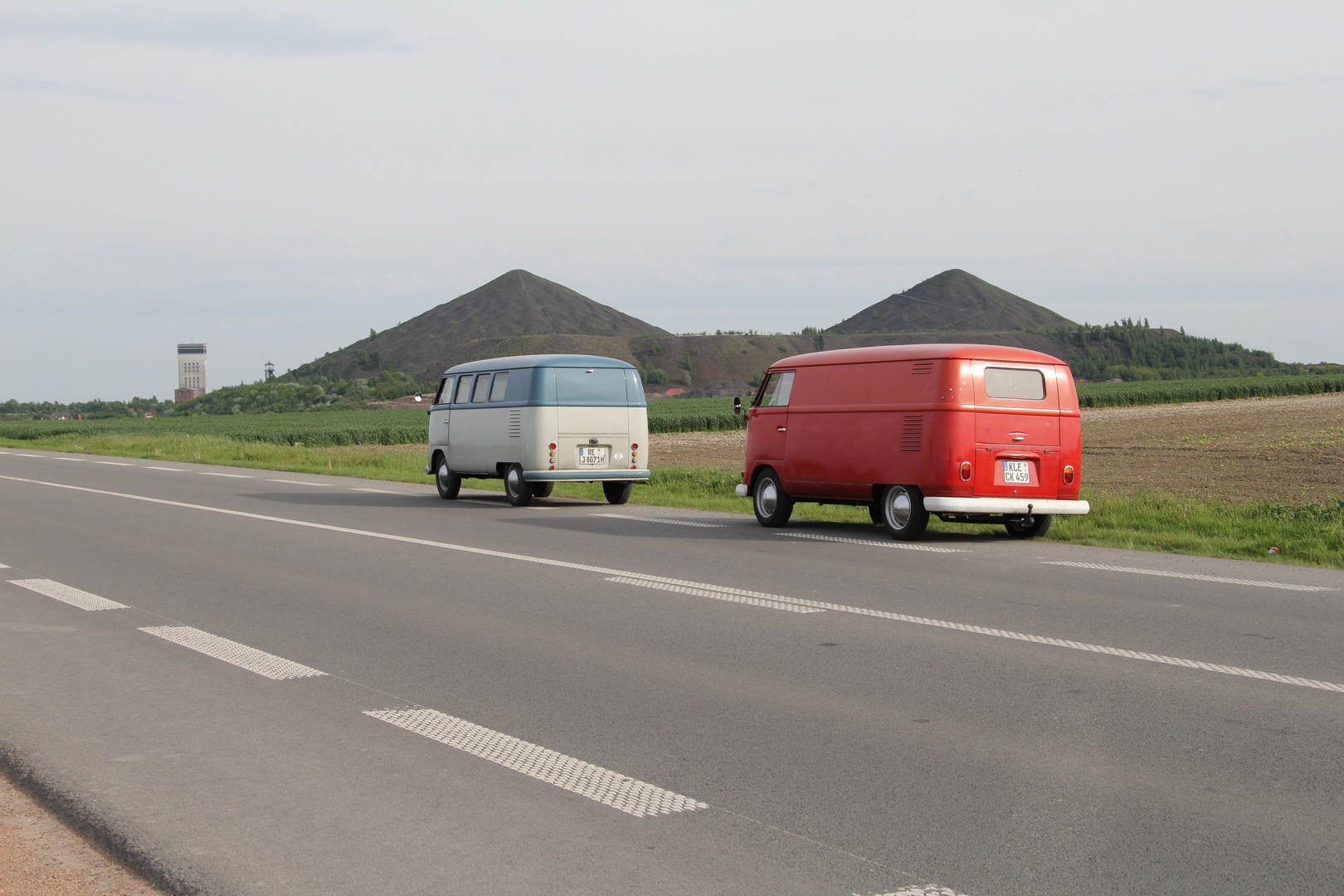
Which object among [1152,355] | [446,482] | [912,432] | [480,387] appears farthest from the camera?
[1152,355]

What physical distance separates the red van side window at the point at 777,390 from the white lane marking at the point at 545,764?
10.3m

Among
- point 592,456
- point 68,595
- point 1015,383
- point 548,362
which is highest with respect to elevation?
point 548,362

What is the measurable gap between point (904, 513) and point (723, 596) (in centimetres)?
484

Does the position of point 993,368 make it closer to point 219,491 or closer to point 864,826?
point 864,826

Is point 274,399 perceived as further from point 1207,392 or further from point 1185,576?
point 1185,576

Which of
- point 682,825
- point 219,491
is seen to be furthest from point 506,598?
point 219,491

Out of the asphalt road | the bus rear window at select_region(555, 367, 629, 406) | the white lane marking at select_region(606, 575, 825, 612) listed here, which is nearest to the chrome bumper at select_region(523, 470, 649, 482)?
the bus rear window at select_region(555, 367, 629, 406)

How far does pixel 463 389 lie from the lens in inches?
856

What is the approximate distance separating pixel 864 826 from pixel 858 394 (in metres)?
10.5

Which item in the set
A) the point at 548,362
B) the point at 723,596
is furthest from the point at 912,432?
the point at 548,362

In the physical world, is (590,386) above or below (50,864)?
above

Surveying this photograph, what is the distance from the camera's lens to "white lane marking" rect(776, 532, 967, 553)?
13.2 m

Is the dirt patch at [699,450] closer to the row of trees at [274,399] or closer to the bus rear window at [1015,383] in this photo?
the bus rear window at [1015,383]

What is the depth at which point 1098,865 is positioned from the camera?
408 cm
